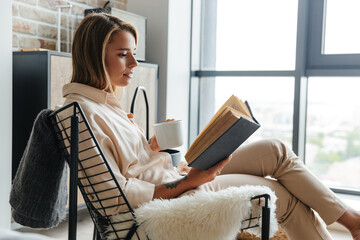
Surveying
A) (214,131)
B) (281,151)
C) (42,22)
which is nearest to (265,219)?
(214,131)

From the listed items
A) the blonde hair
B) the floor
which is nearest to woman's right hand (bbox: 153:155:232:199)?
the blonde hair

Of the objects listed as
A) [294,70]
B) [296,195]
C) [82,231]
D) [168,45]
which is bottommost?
[82,231]

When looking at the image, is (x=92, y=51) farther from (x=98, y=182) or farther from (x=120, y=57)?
(x=98, y=182)

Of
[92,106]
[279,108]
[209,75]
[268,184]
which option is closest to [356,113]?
[279,108]

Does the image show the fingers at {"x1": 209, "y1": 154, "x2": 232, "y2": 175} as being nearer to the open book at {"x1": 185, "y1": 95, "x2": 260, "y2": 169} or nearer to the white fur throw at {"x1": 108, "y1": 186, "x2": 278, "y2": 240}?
the open book at {"x1": 185, "y1": 95, "x2": 260, "y2": 169}

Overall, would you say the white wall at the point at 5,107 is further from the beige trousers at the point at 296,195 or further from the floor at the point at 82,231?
the beige trousers at the point at 296,195

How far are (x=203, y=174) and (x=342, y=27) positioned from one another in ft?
6.85

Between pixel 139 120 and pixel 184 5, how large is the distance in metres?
1.05

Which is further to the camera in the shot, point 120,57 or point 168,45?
point 168,45

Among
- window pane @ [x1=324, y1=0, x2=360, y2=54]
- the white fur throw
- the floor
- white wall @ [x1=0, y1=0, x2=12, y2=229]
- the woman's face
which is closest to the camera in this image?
the white fur throw

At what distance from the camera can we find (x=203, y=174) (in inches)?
49.8

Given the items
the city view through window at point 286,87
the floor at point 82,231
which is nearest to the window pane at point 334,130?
the city view through window at point 286,87

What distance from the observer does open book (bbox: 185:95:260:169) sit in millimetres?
1138

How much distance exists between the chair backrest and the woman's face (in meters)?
0.28
